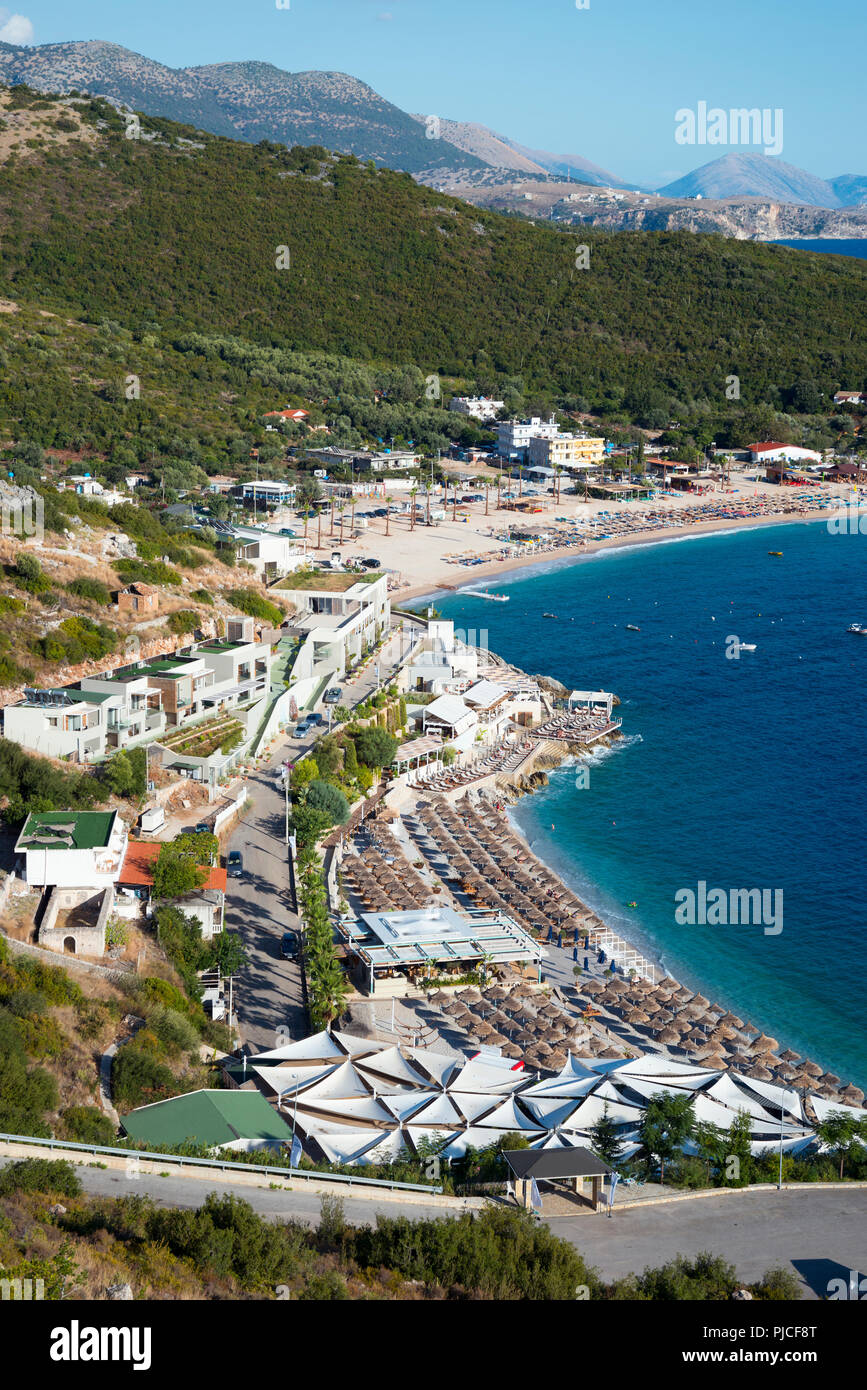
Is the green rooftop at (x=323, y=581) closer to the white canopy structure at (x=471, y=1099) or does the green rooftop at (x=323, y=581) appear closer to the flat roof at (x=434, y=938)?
the flat roof at (x=434, y=938)

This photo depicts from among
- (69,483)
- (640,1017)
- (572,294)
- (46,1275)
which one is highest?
(572,294)

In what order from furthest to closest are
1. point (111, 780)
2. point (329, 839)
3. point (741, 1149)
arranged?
point (329, 839) < point (111, 780) < point (741, 1149)

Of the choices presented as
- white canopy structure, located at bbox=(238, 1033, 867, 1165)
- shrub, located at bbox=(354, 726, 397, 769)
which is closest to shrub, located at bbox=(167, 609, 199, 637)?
shrub, located at bbox=(354, 726, 397, 769)

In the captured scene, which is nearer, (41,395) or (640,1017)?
(640,1017)

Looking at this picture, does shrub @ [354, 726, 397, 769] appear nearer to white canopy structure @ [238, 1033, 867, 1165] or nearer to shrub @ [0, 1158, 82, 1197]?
white canopy structure @ [238, 1033, 867, 1165]

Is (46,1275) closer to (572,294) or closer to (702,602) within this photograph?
(702,602)

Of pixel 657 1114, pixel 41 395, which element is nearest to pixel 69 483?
pixel 41 395
